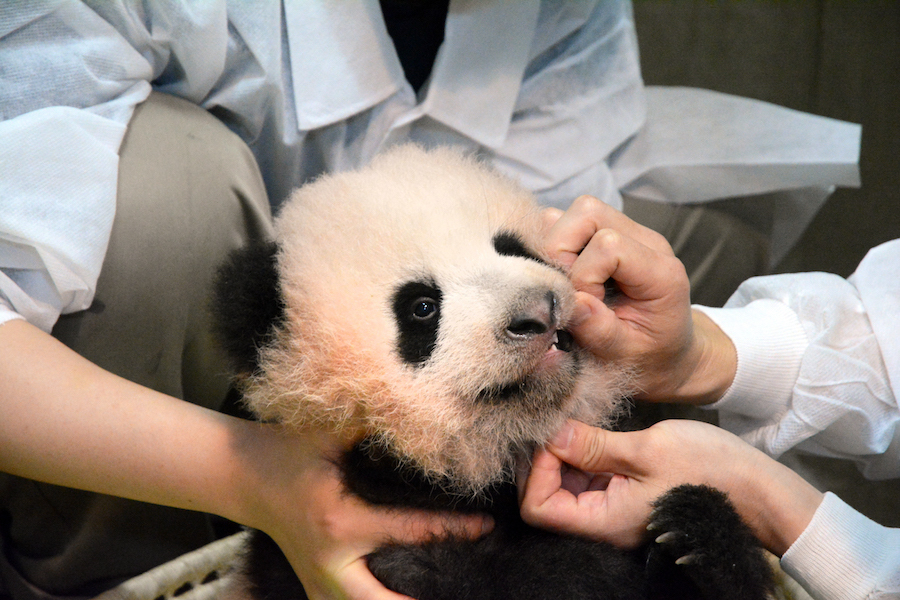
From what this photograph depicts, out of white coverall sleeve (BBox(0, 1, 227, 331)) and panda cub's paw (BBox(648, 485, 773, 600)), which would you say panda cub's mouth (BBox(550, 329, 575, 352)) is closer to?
panda cub's paw (BBox(648, 485, 773, 600))

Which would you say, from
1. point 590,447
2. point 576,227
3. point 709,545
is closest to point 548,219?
point 576,227

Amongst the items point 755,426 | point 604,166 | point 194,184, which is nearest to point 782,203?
point 604,166

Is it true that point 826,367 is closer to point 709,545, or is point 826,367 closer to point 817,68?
point 709,545

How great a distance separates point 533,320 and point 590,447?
176 mm

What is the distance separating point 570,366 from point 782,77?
0.98 meters

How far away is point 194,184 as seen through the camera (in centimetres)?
93

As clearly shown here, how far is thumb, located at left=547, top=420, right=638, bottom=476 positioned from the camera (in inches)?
26.7

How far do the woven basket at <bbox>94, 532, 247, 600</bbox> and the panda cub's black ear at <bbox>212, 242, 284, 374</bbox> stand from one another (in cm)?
36

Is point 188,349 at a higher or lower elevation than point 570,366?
lower

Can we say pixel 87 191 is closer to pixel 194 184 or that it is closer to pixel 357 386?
pixel 194 184

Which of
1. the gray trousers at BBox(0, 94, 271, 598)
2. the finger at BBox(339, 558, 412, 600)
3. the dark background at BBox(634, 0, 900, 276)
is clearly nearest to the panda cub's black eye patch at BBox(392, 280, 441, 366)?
the finger at BBox(339, 558, 412, 600)

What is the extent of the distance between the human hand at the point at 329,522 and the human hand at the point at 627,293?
0.79 feet

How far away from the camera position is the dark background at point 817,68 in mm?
1031

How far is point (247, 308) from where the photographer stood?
25.0 inches
